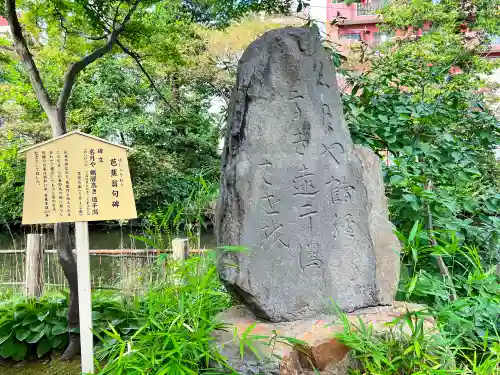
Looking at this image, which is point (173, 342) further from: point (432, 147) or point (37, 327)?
point (432, 147)

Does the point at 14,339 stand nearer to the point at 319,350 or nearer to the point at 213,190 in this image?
the point at 213,190

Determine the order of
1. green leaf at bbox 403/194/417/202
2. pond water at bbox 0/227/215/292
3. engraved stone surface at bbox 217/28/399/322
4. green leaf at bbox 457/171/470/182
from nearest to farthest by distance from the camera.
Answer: engraved stone surface at bbox 217/28/399/322
green leaf at bbox 403/194/417/202
green leaf at bbox 457/171/470/182
pond water at bbox 0/227/215/292

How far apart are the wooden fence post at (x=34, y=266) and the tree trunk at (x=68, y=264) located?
1.15m

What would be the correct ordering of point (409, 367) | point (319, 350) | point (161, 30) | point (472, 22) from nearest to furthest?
1. point (409, 367)
2. point (319, 350)
3. point (161, 30)
4. point (472, 22)

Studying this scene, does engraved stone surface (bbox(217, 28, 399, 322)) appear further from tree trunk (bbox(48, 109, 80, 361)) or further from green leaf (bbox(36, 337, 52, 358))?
green leaf (bbox(36, 337, 52, 358))

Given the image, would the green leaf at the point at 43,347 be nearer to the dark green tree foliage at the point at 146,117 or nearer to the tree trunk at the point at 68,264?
the tree trunk at the point at 68,264

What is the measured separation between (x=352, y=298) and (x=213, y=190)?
4.58ft

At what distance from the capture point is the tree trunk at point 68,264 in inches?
108

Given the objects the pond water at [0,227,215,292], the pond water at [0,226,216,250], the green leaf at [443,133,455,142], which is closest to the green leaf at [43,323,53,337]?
the pond water at [0,227,215,292]

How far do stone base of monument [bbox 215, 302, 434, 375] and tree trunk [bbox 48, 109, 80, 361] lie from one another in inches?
51.1

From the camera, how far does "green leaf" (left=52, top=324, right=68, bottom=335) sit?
9.30 feet

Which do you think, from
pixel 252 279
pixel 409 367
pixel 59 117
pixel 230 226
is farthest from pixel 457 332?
pixel 59 117

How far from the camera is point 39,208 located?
200cm

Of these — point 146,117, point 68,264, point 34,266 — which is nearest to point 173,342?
point 68,264
